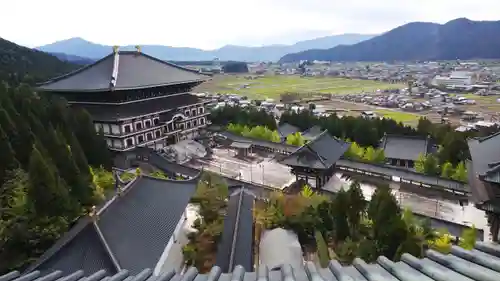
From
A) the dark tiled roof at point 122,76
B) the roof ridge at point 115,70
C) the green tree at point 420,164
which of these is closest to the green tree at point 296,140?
the green tree at point 420,164

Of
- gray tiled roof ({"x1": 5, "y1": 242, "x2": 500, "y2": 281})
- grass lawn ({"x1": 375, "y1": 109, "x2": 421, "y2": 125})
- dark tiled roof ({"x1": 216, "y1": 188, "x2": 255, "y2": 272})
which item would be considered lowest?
grass lawn ({"x1": 375, "y1": 109, "x2": 421, "y2": 125})

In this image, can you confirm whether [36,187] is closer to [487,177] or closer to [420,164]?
[487,177]

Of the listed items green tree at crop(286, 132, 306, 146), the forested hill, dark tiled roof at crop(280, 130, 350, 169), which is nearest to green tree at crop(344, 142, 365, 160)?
dark tiled roof at crop(280, 130, 350, 169)

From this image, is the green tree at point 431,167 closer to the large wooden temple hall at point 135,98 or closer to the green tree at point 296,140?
the green tree at point 296,140

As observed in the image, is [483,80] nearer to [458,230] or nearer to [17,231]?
[458,230]

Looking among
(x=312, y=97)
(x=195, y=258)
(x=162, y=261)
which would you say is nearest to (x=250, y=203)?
(x=195, y=258)

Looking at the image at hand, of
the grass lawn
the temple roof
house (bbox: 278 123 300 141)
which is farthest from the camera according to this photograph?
the grass lawn

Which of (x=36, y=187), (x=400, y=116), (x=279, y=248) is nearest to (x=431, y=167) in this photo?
(x=279, y=248)

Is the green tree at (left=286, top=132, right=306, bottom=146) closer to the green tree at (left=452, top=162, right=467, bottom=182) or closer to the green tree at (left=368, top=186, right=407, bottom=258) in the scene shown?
the green tree at (left=452, top=162, right=467, bottom=182)
